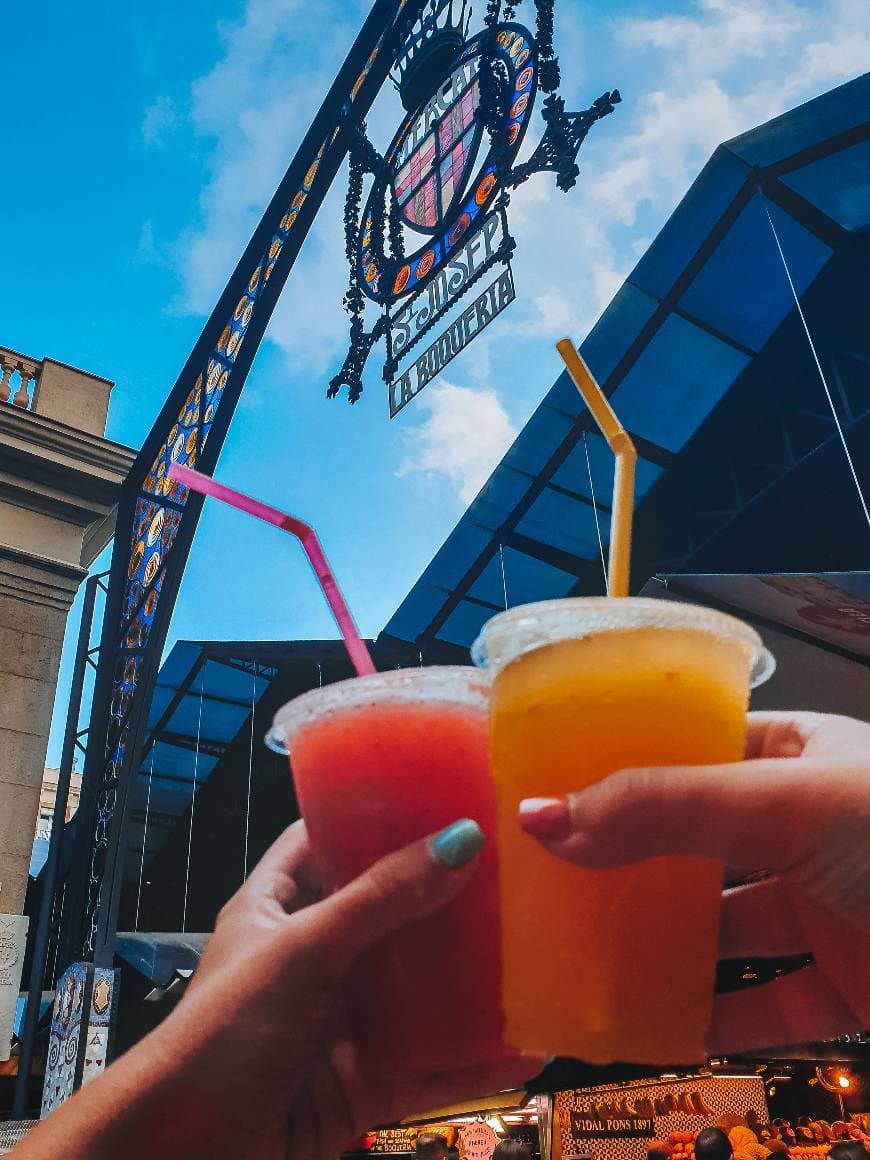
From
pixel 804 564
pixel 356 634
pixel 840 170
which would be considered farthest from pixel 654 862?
pixel 804 564

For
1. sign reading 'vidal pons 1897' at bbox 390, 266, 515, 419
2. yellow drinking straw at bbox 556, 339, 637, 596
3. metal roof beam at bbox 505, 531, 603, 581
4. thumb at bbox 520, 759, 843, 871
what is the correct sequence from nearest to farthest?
thumb at bbox 520, 759, 843, 871 → yellow drinking straw at bbox 556, 339, 637, 596 → sign reading 'vidal pons 1897' at bbox 390, 266, 515, 419 → metal roof beam at bbox 505, 531, 603, 581

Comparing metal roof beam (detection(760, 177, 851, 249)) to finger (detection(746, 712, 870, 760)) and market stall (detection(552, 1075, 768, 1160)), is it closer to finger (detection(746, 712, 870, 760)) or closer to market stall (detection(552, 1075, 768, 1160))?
finger (detection(746, 712, 870, 760))

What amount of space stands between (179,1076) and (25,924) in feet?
25.8

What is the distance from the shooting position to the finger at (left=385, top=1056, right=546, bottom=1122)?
41.8 inches

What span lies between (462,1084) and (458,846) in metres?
0.47

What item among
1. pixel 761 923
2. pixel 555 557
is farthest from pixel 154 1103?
pixel 555 557

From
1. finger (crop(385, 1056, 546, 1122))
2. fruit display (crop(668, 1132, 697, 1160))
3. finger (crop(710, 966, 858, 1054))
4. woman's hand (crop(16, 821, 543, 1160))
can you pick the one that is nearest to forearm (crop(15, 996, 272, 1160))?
woman's hand (crop(16, 821, 543, 1160))

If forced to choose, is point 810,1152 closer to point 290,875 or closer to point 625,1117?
point 625,1117

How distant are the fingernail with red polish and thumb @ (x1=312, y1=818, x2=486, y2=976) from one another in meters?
0.07

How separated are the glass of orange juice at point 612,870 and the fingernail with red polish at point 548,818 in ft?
0.15

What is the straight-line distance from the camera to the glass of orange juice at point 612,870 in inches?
33.2

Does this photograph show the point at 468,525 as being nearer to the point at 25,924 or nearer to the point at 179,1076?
the point at 25,924

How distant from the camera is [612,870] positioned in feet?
2.82

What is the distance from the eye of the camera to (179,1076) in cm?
96
